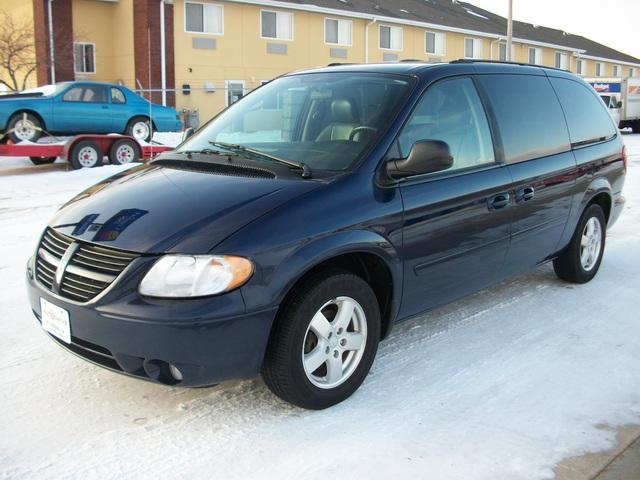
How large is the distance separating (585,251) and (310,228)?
3.42 metres

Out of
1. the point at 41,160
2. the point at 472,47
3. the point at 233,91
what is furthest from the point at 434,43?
the point at 41,160

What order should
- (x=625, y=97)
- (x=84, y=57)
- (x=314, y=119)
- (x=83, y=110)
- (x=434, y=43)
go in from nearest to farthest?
(x=314, y=119)
(x=83, y=110)
(x=84, y=57)
(x=625, y=97)
(x=434, y=43)

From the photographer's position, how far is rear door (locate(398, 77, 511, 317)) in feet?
12.8

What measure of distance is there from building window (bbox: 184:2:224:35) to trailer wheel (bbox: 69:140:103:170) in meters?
17.0

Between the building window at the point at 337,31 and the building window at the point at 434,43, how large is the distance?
19.6 feet

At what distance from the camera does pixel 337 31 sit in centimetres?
3488

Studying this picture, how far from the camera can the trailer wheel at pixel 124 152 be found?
1500 centimetres

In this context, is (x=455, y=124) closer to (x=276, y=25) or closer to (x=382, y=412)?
(x=382, y=412)

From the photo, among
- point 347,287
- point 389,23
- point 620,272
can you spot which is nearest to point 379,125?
point 347,287

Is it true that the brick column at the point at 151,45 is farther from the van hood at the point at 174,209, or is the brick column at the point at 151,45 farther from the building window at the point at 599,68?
the building window at the point at 599,68

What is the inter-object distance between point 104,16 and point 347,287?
31.0 m

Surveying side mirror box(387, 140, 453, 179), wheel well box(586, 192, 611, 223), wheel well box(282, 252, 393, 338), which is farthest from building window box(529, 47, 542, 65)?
wheel well box(282, 252, 393, 338)

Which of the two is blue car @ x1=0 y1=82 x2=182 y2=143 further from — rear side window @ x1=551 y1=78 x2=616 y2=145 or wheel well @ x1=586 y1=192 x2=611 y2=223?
wheel well @ x1=586 y1=192 x2=611 y2=223

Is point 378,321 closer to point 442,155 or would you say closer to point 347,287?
point 347,287
